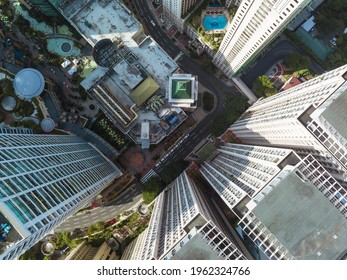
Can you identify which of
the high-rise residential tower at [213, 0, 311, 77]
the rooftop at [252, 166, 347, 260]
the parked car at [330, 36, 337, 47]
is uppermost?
the high-rise residential tower at [213, 0, 311, 77]

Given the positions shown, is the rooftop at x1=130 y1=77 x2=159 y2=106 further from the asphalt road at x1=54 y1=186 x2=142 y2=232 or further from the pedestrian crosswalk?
the asphalt road at x1=54 y1=186 x2=142 y2=232

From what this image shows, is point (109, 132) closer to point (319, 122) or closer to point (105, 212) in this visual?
point (105, 212)

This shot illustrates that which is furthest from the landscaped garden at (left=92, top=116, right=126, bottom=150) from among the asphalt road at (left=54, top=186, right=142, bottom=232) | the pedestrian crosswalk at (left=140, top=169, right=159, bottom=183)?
the asphalt road at (left=54, top=186, right=142, bottom=232)

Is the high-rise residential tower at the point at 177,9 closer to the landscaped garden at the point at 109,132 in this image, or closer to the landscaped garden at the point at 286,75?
the landscaped garden at the point at 286,75

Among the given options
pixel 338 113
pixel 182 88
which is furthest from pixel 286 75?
pixel 338 113

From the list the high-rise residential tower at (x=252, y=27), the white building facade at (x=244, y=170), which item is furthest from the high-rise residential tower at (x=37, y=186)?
the high-rise residential tower at (x=252, y=27)

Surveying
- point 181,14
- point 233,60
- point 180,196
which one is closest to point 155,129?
point 180,196
